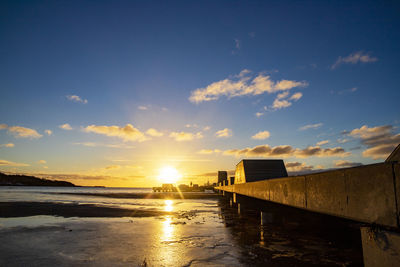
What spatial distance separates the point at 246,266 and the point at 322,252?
3.10 metres

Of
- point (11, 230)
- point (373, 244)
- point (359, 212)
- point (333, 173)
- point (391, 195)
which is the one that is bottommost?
point (11, 230)

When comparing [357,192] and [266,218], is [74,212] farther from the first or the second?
[357,192]

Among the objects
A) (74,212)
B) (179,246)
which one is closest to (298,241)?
(179,246)

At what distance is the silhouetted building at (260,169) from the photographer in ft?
79.3

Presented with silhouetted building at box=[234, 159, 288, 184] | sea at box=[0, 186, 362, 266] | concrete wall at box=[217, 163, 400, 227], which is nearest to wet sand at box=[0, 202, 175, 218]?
sea at box=[0, 186, 362, 266]

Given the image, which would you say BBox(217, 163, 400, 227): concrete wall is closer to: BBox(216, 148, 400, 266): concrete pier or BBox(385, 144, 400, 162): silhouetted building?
BBox(216, 148, 400, 266): concrete pier

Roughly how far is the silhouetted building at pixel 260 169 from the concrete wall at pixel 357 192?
773 inches

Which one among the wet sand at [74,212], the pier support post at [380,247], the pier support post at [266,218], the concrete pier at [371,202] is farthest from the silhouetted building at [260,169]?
the pier support post at [380,247]

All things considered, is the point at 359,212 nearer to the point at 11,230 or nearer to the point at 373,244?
the point at 373,244

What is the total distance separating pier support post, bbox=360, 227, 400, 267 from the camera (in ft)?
8.26

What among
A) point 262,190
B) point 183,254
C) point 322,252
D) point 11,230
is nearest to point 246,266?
point 183,254

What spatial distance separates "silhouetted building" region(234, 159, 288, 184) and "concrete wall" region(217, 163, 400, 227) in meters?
19.6

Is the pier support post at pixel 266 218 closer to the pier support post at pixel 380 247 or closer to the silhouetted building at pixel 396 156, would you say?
the silhouetted building at pixel 396 156

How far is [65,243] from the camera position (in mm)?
8773
